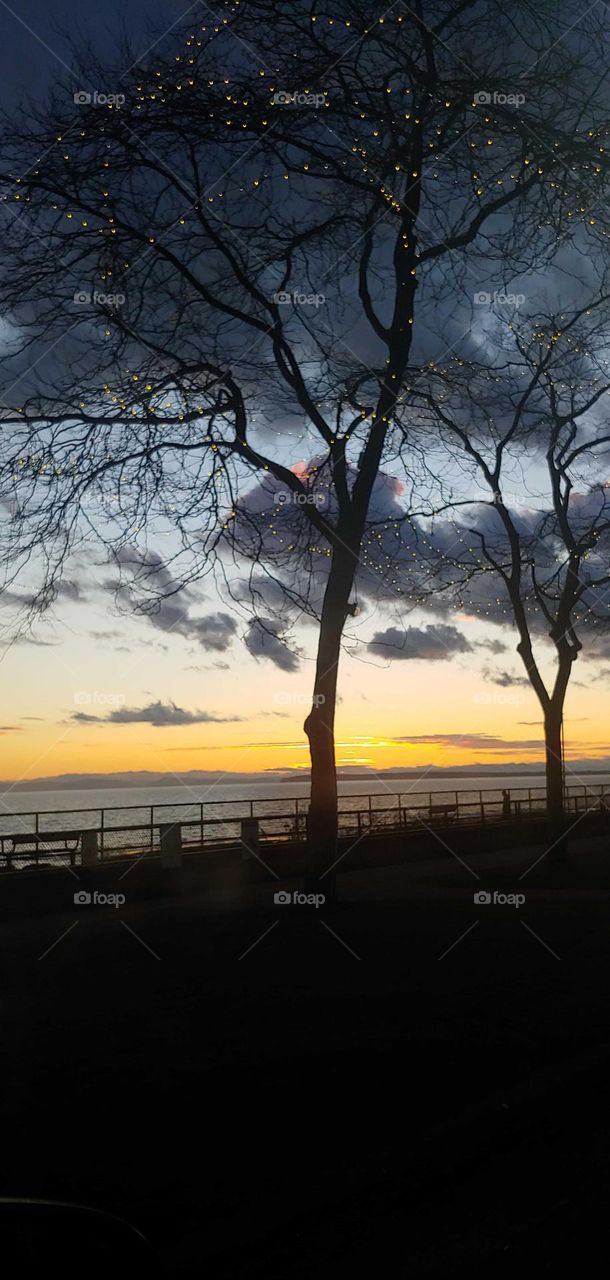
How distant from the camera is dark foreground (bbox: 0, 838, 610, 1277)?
16.8 feet

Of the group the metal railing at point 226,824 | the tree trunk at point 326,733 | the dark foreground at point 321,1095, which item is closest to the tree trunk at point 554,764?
the metal railing at point 226,824

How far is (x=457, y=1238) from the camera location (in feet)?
16.9

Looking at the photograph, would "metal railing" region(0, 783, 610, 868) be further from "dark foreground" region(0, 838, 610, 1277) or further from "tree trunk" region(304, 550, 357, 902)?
"dark foreground" region(0, 838, 610, 1277)

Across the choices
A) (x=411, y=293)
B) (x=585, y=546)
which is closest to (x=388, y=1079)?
(x=411, y=293)

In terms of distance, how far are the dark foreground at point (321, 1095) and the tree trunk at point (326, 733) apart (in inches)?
118

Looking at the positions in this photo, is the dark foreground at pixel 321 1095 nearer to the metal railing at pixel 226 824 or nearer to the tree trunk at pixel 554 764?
the tree trunk at pixel 554 764

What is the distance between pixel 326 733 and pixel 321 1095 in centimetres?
992

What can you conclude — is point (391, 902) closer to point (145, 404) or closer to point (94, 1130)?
point (145, 404)

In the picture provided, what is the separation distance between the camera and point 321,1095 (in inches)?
275


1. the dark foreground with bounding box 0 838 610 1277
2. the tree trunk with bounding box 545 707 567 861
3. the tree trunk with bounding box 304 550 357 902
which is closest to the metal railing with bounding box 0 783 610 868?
the tree trunk with bounding box 545 707 567 861

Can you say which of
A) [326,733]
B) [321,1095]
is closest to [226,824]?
[326,733]

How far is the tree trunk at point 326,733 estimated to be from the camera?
16.7 metres

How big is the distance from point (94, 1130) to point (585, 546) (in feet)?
77.2

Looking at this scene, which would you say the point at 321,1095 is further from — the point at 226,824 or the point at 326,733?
the point at 226,824
